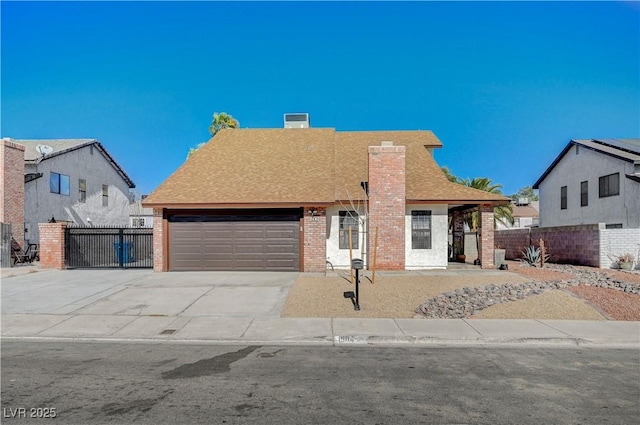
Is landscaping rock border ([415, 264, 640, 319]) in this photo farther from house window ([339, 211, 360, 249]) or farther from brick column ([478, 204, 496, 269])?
house window ([339, 211, 360, 249])

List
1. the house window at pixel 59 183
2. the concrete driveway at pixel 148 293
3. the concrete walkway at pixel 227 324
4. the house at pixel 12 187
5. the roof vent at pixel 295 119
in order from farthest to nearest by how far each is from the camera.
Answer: the roof vent at pixel 295 119, the house window at pixel 59 183, the house at pixel 12 187, the concrete driveway at pixel 148 293, the concrete walkway at pixel 227 324

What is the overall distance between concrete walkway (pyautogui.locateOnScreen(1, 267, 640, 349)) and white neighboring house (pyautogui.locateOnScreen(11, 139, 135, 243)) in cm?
1282

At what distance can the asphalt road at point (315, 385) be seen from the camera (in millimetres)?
4484

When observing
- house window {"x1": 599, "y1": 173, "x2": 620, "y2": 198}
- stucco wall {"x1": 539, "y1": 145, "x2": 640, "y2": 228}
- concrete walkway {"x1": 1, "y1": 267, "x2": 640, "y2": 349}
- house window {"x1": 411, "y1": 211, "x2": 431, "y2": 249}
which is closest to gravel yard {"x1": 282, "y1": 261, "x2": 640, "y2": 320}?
concrete walkway {"x1": 1, "y1": 267, "x2": 640, "y2": 349}

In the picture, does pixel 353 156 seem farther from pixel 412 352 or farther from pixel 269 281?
pixel 412 352

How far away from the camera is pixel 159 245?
16.1 metres

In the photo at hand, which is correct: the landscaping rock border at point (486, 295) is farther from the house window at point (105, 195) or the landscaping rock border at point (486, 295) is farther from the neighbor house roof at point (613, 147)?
the house window at point (105, 195)

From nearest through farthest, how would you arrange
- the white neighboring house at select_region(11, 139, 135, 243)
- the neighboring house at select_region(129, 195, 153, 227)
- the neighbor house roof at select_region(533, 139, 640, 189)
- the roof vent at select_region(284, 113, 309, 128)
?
1. the neighbor house roof at select_region(533, 139, 640, 189)
2. the white neighboring house at select_region(11, 139, 135, 243)
3. the roof vent at select_region(284, 113, 309, 128)
4. the neighboring house at select_region(129, 195, 153, 227)

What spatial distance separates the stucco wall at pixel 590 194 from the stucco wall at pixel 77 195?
1252 inches

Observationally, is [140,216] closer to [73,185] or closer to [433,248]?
[73,185]

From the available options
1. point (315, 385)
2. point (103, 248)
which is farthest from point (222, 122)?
point (315, 385)

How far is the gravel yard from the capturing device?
31.7 ft

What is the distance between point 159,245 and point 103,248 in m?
4.04

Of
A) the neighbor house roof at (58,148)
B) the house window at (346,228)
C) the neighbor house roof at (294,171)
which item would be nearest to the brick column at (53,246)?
the neighbor house roof at (294,171)
